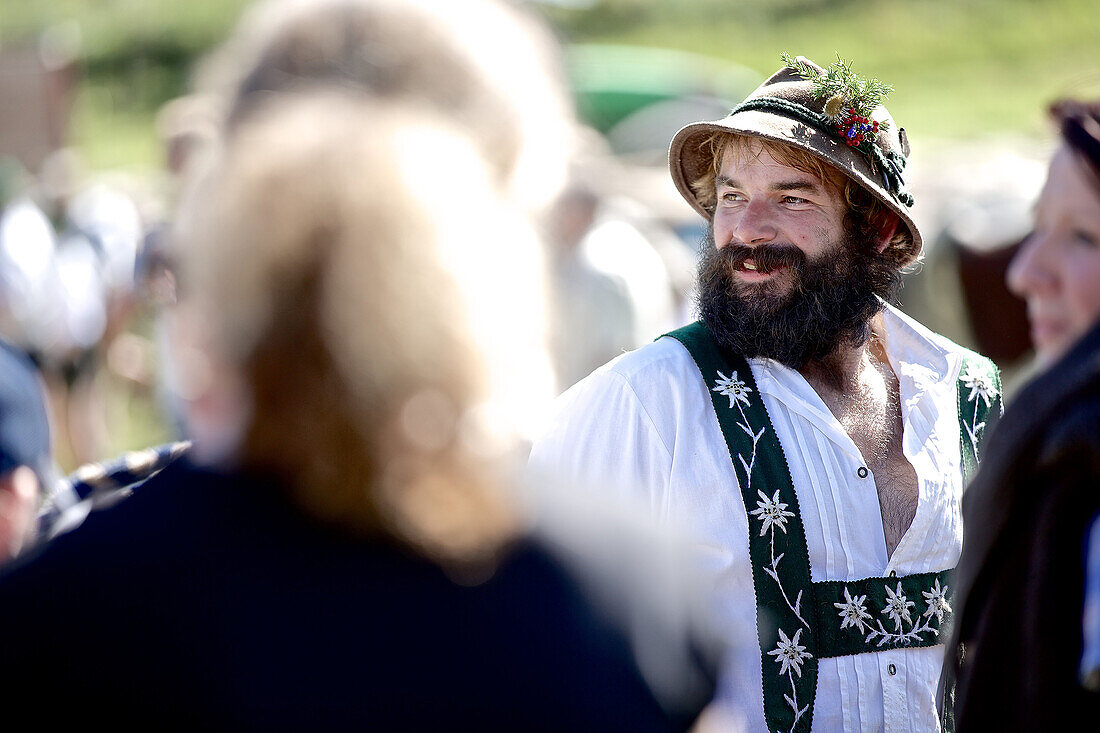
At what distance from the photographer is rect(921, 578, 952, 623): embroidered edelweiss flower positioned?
8.09 ft

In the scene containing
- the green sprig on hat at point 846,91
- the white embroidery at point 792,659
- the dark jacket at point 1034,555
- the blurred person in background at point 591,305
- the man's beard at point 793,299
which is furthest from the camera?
the blurred person in background at point 591,305

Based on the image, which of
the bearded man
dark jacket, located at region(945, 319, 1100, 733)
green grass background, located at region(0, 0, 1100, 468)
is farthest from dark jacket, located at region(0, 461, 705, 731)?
green grass background, located at region(0, 0, 1100, 468)

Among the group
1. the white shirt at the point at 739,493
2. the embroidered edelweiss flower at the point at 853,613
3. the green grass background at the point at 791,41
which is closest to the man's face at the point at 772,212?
the white shirt at the point at 739,493

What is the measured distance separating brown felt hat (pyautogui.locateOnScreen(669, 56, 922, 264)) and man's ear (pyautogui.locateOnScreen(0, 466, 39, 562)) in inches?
71.0

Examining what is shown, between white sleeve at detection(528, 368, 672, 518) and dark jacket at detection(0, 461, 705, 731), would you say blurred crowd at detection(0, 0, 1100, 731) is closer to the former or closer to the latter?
dark jacket at detection(0, 461, 705, 731)

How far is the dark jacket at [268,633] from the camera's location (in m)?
1.03

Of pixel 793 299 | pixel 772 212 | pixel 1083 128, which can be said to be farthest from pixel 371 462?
pixel 772 212

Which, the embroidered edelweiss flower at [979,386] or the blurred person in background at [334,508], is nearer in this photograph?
the blurred person in background at [334,508]

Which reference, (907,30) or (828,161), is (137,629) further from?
(907,30)

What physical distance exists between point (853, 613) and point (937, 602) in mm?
258

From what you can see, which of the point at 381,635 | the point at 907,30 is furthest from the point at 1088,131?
the point at 907,30

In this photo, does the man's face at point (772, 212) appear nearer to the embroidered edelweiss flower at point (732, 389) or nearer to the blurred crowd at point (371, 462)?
the embroidered edelweiss flower at point (732, 389)

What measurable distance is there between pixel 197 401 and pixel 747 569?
1453 millimetres

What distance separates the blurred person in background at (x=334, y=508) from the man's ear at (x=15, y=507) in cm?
159
